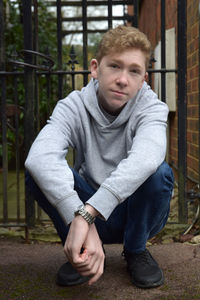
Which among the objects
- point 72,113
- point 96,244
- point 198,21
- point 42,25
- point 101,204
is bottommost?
point 96,244

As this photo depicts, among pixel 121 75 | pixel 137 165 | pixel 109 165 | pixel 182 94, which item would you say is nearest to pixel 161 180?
pixel 137 165

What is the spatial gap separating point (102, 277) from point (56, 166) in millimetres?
760

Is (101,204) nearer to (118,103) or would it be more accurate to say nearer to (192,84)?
(118,103)

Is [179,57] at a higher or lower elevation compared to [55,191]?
higher

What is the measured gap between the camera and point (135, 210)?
1908 mm

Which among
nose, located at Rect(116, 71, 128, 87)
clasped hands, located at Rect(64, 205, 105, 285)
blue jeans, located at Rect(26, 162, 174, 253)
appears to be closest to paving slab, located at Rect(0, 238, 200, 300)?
blue jeans, located at Rect(26, 162, 174, 253)

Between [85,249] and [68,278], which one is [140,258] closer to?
[68,278]

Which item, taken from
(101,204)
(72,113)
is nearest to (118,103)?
(72,113)

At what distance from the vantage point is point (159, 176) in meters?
1.83

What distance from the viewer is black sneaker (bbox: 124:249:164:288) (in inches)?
77.9

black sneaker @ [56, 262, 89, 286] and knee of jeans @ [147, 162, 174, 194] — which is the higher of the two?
knee of jeans @ [147, 162, 174, 194]

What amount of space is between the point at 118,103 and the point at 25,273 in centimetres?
111

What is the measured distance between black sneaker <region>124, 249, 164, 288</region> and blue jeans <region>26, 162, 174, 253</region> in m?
0.05

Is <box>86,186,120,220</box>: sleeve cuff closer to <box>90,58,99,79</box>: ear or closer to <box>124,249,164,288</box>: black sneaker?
<box>124,249,164,288</box>: black sneaker
